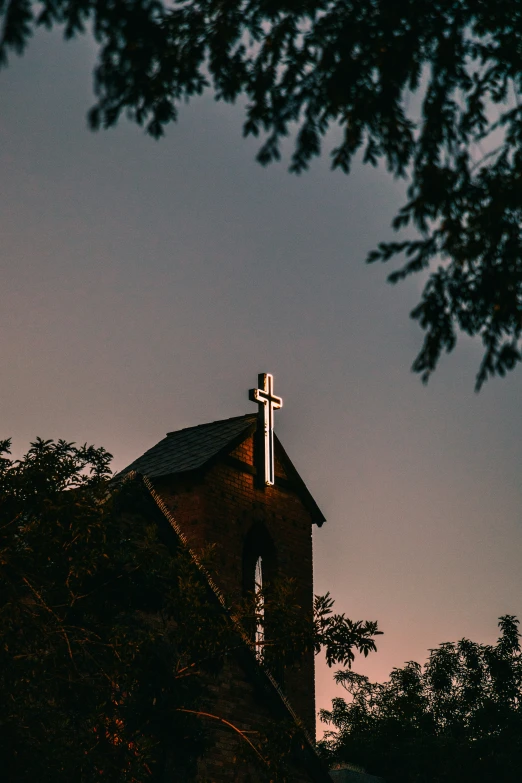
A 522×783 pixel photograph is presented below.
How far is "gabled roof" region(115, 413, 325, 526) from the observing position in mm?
24594

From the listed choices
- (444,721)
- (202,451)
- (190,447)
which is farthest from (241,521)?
(444,721)

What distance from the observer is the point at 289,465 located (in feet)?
88.1

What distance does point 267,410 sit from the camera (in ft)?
84.6

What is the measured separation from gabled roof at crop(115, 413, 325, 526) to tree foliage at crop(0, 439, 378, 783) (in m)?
8.59

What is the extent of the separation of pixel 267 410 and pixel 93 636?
12.6 metres

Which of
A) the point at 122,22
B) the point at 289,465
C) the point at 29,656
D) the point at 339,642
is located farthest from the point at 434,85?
the point at 289,465

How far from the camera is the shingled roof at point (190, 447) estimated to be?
24562 millimetres

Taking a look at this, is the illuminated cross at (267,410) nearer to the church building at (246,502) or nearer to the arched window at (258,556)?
the church building at (246,502)

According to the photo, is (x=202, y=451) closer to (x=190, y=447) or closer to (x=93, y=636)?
(x=190, y=447)

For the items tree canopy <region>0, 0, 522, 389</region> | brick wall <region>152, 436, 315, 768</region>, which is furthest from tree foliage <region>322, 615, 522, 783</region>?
tree canopy <region>0, 0, 522, 389</region>

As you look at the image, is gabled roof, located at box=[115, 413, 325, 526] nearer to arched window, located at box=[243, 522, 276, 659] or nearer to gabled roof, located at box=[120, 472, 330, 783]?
arched window, located at box=[243, 522, 276, 659]

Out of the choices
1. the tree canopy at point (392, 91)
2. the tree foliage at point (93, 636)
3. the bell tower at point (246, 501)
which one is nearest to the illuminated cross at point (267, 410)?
the bell tower at point (246, 501)

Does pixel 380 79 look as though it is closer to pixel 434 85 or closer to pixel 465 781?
pixel 434 85

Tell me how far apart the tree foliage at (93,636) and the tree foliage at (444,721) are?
103ft
